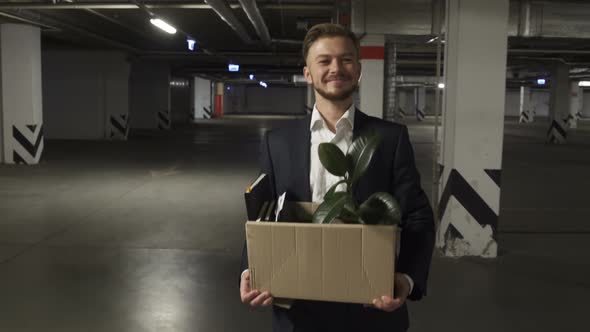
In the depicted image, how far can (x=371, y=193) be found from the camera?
1533mm

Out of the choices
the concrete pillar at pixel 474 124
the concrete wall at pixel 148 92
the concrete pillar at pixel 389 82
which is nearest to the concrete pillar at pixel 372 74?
the concrete pillar at pixel 389 82

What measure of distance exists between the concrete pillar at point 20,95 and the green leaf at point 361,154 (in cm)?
1109

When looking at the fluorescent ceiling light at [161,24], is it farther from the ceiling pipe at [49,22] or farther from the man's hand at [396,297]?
the man's hand at [396,297]

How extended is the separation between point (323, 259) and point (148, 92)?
22.9m

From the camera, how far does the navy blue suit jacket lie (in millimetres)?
1520

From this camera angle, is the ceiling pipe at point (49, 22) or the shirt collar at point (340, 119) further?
the ceiling pipe at point (49, 22)

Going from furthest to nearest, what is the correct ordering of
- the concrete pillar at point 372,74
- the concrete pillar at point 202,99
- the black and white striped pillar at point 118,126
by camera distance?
the concrete pillar at point 202,99 → the black and white striped pillar at point 118,126 → the concrete pillar at point 372,74

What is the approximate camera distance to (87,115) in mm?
17344

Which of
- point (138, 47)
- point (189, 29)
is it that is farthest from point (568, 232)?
point (138, 47)

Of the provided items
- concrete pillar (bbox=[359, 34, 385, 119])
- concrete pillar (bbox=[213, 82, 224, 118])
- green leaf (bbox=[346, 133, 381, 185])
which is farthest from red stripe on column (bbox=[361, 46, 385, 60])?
concrete pillar (bbox=[213, 82, 224, 118])

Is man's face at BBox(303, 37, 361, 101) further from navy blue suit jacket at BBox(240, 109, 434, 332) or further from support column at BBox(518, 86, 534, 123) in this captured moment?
support column at BBox(518, 86, 534, 123)

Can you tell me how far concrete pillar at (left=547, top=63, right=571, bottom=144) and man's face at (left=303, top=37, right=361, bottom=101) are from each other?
747 inches

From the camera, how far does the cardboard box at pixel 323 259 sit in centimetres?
128

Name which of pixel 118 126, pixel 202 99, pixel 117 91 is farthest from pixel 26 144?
pixel 202 99
